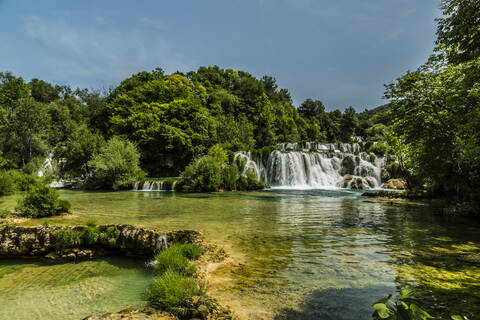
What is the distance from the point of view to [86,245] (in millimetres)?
6574

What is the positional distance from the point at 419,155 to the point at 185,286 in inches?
550

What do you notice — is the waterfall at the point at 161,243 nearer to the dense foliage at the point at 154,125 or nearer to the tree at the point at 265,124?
the dense foliage at the point at 154,125

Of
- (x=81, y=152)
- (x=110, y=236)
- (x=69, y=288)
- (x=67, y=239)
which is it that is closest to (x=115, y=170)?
(x=81, y=152)

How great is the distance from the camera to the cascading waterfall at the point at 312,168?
31500mm

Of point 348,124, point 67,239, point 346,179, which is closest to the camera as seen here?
point 67,239

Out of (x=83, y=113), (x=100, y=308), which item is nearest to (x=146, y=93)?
(x=83, y=113)

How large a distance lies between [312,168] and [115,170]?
24.0 metres

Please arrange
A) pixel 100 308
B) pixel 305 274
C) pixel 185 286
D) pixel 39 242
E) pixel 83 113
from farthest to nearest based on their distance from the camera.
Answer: pixel 83 113
pixel 39 242
pixel 305 274
pixel 100 308
pixel 185 286

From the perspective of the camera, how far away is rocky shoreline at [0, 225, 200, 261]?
20.9 feet

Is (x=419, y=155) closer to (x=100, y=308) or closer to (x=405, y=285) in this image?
(x=405, y=285)

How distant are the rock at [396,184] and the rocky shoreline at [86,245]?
27.3 metres

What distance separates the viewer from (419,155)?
42.5 ft

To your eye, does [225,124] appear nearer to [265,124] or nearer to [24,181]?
[265,124]

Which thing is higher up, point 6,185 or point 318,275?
point 6,185
